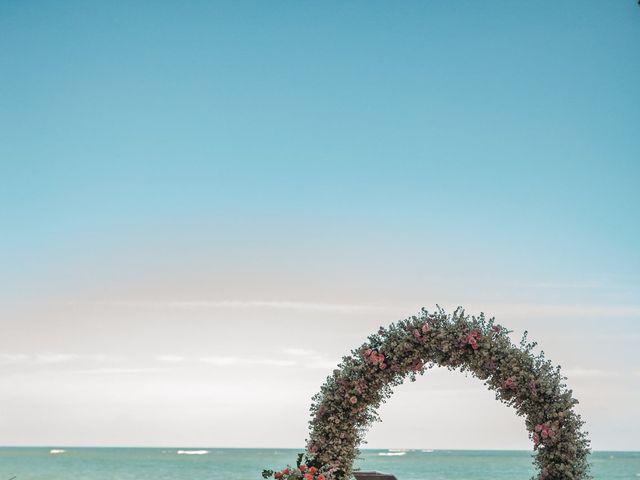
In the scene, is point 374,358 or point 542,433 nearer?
point 542,433

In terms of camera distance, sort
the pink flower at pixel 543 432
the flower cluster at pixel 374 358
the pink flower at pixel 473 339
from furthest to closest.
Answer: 1. the flower cluster at pixel 374 358
2. the pink flower at pixel 473 339
3. the pink flower at pixel 543 432

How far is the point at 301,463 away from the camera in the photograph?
26.7 ft

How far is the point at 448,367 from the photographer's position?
784cm

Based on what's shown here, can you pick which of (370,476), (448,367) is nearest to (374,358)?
(448,367)

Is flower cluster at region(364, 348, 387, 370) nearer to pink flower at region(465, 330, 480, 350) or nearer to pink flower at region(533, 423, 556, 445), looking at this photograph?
pink flower at region(465, 330, 480, 350)

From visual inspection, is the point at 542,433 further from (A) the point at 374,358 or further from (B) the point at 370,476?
(B) the point at 370,476

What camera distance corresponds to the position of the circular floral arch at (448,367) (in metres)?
7.46

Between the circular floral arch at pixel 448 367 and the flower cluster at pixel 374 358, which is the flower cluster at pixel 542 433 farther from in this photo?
the flower cluster at pixel 374 358

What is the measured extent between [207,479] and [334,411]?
46.6 meters

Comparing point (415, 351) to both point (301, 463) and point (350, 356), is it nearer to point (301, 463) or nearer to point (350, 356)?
point (350, 356)

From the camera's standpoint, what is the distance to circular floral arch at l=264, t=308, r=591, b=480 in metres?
7.46

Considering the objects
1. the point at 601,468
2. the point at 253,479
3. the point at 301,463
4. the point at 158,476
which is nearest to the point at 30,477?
the point at 158,476

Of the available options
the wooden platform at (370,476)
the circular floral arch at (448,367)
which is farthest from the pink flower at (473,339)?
the wooden platform at (370,476)

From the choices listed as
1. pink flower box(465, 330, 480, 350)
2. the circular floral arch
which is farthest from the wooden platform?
pink flower box(465, 330, 480, 350)
